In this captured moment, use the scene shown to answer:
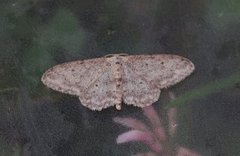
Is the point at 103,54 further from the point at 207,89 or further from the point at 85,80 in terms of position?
the point at 207,89

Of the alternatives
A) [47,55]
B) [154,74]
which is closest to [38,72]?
[47,55]

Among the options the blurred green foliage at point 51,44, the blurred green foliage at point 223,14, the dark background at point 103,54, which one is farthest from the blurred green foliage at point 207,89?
the blurred green foliage at point 51,44

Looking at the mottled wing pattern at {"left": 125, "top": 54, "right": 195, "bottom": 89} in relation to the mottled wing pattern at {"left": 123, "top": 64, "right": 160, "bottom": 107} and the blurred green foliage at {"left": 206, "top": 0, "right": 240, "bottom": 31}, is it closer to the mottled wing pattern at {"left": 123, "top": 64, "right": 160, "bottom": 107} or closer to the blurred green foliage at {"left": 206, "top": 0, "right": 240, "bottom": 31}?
the mottled wing pattern at {"left": 123, "top": 64, "right": 160, "bottom": 107}

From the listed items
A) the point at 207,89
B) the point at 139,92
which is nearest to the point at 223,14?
the point at 207,89

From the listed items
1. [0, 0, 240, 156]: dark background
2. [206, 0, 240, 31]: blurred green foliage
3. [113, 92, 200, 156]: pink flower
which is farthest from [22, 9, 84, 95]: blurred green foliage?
[206, 0, 240, 31]: blurred green foliage

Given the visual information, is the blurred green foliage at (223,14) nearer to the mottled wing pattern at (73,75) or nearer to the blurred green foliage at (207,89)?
the blurred green foliage at (207,89)

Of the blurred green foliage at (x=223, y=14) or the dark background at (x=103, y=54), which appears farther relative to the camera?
the blurred green foliage at (x=223, y=14)
